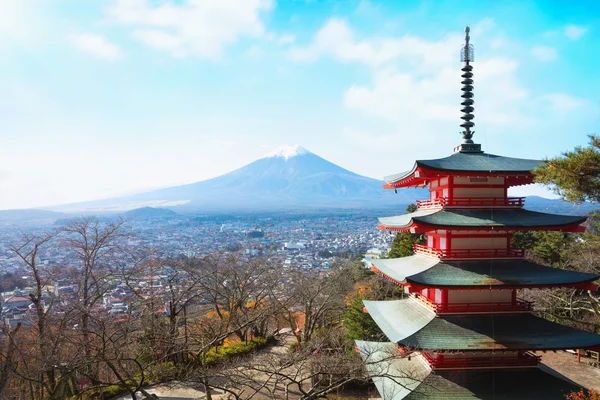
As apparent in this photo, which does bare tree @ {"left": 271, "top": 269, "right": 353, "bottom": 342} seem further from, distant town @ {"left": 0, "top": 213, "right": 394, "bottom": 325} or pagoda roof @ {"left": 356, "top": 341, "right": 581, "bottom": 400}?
pagoda roof @ {"left": 356, "top": 341, "right": 581, "bottom": 400}

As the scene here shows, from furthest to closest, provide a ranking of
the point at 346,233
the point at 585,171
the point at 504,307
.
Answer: the point at 346,233 → the point at 504,307 → the point at 585,171

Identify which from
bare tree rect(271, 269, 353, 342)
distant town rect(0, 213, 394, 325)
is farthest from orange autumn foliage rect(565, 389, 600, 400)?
distant town rect(0, 213, 394, 325)

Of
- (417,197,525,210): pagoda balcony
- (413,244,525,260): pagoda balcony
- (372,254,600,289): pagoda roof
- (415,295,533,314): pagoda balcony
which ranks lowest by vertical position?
(415,295,533,314): pagoda balcony

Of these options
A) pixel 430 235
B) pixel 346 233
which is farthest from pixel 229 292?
pixel 346 233

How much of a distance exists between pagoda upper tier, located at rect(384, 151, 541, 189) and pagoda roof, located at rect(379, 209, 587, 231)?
0.94 meters

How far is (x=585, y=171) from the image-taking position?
8727mm

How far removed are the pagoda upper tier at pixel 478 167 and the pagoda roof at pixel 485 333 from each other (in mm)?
3577

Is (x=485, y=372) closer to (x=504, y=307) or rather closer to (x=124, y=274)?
(x=504, y=307)

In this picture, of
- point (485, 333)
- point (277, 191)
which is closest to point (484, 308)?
point (485, 333)

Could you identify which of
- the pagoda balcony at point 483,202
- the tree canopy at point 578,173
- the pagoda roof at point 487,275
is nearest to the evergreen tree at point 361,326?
the pagoda roof at point 487,275

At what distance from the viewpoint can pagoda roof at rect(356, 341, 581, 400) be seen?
9500mm

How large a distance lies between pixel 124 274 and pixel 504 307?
42.5 feet

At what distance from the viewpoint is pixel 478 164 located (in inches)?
424

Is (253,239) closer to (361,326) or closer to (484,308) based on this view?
(361,326)
